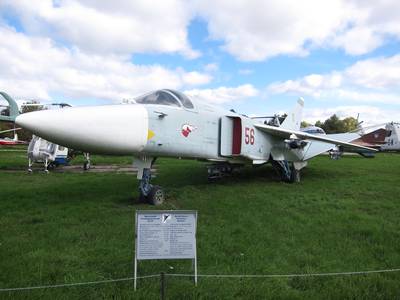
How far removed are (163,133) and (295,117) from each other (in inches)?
425

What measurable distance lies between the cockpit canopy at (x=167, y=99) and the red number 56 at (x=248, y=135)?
2592 millimetres

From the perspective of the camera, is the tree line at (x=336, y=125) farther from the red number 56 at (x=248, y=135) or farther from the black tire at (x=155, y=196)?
the black tire at (x=155, y=196)

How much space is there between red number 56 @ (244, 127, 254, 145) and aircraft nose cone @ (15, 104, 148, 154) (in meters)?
4.35

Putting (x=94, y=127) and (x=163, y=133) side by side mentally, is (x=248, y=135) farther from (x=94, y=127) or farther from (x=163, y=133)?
(x=94, y=127)

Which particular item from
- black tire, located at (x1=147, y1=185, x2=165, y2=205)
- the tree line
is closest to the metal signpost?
black tire, located at (x1=147, y1=185, x2=165, y2=205)

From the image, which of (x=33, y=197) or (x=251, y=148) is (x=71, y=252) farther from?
(x=251, y=148)

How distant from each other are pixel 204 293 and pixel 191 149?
16.6 ft

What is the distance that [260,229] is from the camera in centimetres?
583

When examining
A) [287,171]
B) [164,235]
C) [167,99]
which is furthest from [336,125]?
[164,235]

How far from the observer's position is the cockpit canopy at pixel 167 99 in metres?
7.55

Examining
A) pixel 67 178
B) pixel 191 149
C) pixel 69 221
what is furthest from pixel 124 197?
pixel 67 178

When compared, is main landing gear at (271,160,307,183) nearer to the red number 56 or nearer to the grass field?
the red number 56

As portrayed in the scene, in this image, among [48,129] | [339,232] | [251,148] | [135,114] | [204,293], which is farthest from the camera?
[251,148]

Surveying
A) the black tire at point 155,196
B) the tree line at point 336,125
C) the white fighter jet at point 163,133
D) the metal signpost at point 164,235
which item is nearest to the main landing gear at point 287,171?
the white fighter jet at point 163,133
